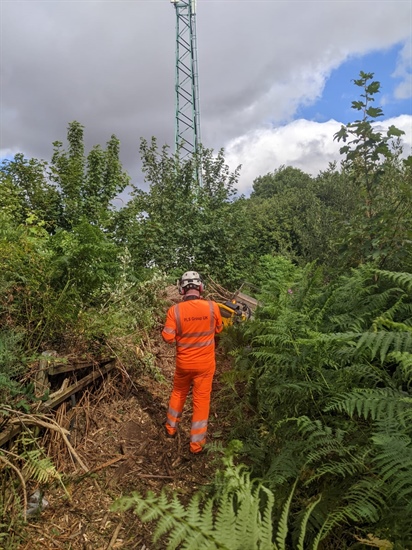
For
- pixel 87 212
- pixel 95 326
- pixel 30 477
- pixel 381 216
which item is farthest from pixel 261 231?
pixel 30 477

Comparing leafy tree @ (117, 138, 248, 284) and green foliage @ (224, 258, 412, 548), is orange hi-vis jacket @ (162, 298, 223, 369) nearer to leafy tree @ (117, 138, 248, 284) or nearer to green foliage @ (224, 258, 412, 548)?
green foliage @ (224, 258, 412, 548)

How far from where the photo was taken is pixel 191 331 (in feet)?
14.6

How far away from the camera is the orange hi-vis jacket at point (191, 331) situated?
14.5 feet

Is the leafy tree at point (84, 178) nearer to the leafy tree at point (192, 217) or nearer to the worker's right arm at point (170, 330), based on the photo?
the leafy tree at point (192, 217)

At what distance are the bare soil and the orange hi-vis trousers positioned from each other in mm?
238

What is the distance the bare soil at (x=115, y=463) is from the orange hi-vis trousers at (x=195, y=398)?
0.24 m

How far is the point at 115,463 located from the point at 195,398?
1109 mm

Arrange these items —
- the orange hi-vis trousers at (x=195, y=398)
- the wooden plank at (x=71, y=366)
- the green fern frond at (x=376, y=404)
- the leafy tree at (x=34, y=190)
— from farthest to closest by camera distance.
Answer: the leafy tree at (x=34, y=190) < the orange hi-vis trousers at (x=195, y=398) < the wooden plank at (x=71, y=366) < the green fern frond at (x=376, y=404)

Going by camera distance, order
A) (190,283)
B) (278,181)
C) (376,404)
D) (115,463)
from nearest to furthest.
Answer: (376,404), (115,463), (190,283), (278,181)

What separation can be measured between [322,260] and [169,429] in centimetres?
890

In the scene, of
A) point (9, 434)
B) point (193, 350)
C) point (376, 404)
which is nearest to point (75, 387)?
point (9, 434)

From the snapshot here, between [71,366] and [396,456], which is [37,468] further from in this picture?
[396,456]

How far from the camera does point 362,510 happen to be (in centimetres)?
207

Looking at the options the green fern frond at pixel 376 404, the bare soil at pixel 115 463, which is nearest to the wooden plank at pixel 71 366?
the bare soil at pixel 115 463
